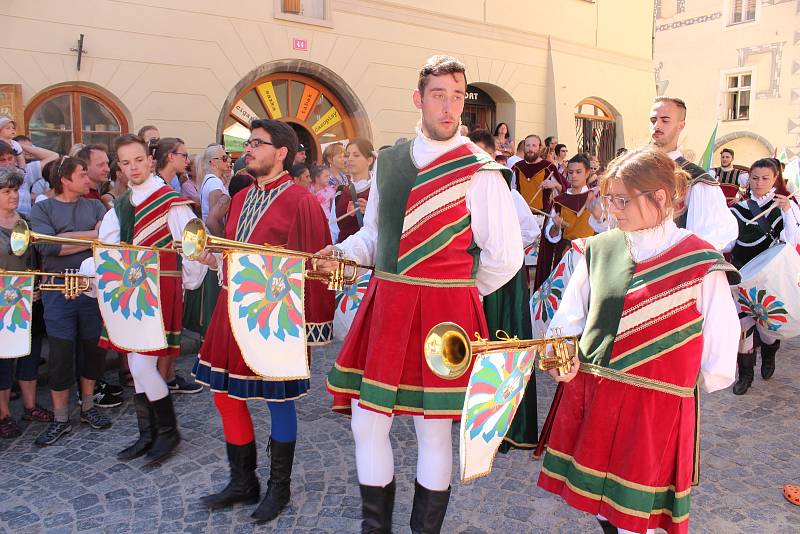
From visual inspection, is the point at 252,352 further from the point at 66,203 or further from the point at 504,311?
the point at 66,203

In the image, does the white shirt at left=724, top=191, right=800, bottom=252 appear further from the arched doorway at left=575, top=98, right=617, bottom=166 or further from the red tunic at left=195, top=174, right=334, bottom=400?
the arched doorway at left=575, top=98, right=617, bottom=166

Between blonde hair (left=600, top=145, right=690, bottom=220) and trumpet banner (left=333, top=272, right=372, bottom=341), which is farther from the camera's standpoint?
trumpet banner (left=333, top=272, right=372, bottom=341)

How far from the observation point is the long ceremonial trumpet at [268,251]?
253 centimetres

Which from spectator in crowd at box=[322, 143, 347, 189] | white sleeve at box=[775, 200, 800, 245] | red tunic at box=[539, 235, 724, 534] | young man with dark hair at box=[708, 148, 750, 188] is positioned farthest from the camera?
young man with dark hair at box=[708, 148, 750, 188]

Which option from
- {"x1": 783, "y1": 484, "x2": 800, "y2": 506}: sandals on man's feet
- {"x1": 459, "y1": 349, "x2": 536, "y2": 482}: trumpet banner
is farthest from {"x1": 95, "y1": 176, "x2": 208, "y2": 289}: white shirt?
{"x1": 783, "y1": 484, "x2": 800, "y2": 506}: sandals on man's feet

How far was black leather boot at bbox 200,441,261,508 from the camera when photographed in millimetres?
3188

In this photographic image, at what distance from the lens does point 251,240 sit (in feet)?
10.1

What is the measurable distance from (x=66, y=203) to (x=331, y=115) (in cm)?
748

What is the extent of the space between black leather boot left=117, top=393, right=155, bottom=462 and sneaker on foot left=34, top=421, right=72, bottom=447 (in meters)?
0.59

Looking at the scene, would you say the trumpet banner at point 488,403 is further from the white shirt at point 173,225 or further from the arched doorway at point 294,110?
the arched doorway at point 294,110

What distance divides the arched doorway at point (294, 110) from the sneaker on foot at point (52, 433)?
661 cm

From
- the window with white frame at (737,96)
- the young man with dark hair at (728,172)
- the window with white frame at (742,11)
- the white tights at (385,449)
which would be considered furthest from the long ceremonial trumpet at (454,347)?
the window with white frame at (742,11)

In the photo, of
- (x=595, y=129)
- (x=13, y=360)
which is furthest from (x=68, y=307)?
(x=595, y=129)

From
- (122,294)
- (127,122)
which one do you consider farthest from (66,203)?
(127,122)
